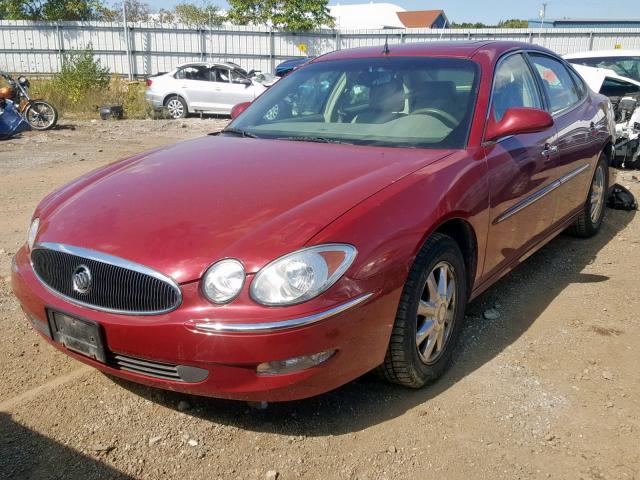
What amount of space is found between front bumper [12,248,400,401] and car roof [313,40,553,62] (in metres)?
1.91

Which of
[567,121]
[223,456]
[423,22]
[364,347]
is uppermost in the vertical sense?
[423,22]

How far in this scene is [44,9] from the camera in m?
31.4

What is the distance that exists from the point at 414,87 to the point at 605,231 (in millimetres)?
3134

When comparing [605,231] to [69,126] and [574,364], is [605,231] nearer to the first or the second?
[574,364]

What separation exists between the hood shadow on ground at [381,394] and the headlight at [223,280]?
0.73m

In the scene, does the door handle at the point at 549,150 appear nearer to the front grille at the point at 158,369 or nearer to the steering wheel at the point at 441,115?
the steering wheel at the point at 441,115

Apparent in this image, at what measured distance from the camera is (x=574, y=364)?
3197 mm

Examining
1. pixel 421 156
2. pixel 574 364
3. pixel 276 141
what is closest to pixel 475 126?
pixel 421 156

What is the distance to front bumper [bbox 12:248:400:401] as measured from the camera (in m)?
2.20

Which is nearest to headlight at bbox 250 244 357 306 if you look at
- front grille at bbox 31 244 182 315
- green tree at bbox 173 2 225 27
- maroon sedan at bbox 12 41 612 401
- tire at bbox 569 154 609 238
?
maroon sedan at bbox 12 41 612 401

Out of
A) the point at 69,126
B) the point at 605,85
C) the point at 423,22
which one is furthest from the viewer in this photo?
the point at 423,22

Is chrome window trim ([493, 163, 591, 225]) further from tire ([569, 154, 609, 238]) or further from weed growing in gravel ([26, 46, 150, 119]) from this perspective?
weed growing in gravel ([26, 46, 150, 119])

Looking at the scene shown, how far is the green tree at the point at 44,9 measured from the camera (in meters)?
30.7

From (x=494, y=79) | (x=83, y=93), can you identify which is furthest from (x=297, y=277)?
(x=83, y=93)
